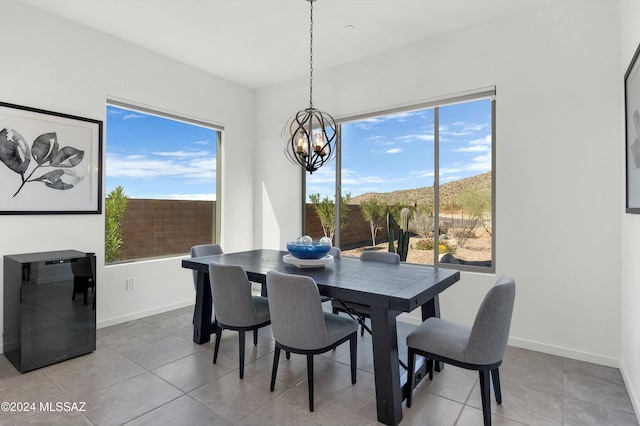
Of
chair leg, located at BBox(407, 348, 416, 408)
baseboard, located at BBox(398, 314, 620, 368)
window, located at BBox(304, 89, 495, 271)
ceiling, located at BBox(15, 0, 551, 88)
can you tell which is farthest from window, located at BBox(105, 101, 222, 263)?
baseboard, located at BBox(398, 314, 620, 368)

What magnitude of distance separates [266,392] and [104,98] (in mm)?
3192

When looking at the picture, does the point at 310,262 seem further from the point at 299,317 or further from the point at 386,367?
the point at 386,367

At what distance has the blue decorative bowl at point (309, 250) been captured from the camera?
2.69 meters

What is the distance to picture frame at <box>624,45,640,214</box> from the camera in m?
2.09

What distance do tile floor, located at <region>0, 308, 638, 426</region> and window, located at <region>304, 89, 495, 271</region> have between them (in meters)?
1.17

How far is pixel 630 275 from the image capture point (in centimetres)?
234

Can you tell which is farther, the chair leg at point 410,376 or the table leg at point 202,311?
the table leg at point 202,311

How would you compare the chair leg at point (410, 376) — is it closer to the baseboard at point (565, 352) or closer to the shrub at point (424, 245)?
the baseboard at point (565, 352)

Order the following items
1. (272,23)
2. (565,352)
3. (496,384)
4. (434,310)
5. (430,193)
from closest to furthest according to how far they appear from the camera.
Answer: (496,384)
(434,310)
(565,352)
(272,23)
(430,193)

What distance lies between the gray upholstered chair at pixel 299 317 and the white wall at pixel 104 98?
233 cm

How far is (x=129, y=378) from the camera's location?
8.14ft

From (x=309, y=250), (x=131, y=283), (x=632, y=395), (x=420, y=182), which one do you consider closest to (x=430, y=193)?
(x=420, y=182)

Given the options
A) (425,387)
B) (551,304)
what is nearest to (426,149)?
(551,304)

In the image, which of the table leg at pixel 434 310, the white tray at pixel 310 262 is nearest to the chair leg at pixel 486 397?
the table leg at pixel 434 310
